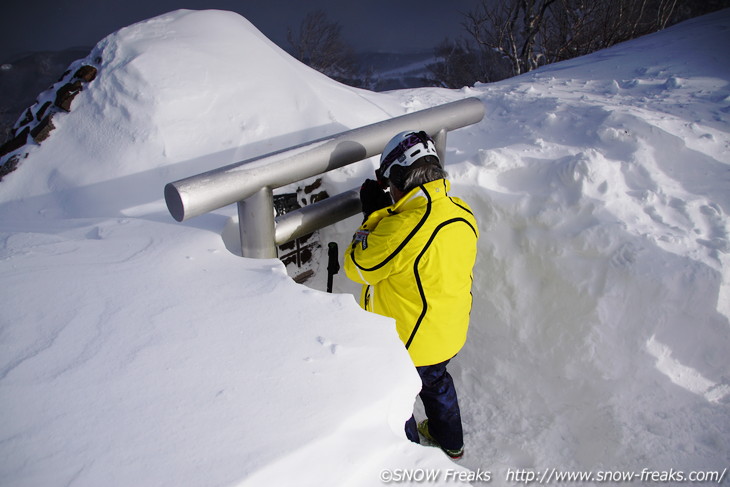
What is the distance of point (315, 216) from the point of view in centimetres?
198

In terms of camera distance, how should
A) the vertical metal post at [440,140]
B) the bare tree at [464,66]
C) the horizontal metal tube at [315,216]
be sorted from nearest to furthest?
the horizontal metal tube at [315,216] → the vertical metal post at [440,140] → the bare tree at [464,66]

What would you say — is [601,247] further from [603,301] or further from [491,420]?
[491,420]

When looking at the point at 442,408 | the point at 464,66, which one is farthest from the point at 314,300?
the point at 464,66

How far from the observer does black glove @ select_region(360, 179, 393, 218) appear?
201 centimetres

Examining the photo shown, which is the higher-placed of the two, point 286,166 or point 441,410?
point 286,166

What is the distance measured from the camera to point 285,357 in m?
1.16

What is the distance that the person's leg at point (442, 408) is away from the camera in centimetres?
201

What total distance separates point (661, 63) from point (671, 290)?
3.45 metres

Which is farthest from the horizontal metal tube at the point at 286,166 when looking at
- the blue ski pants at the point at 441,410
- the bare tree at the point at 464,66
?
the bare tree at the point at 464,66

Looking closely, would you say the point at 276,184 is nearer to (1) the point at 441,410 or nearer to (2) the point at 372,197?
Answer: (2) the point at 372,197

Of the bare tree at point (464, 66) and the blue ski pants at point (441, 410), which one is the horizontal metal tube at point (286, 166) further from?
the bare tree at point (464, 66)

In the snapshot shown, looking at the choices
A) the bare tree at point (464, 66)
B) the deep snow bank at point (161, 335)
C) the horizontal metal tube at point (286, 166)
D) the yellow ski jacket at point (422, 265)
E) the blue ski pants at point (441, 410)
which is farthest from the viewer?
the bare tree at point (464, 66)

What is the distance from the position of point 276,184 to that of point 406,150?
52 centimetres

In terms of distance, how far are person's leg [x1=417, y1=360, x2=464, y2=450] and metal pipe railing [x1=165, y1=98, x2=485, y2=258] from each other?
2.78ft
